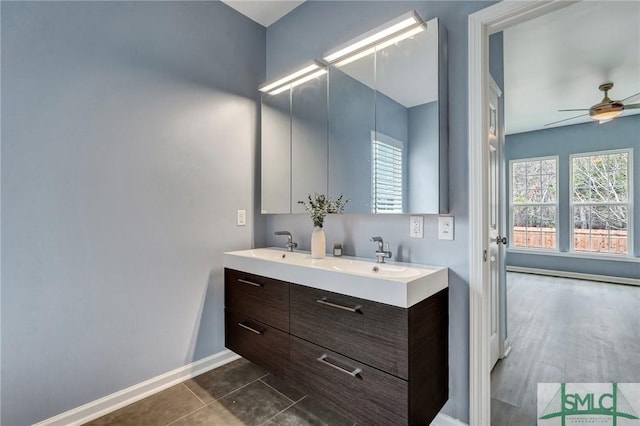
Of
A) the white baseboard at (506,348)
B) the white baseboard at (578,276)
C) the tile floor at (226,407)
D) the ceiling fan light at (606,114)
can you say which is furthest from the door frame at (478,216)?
the white baseboard at (578,276)

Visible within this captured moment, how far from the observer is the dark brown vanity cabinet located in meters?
1.23

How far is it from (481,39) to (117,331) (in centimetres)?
250

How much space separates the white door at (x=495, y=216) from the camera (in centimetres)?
214

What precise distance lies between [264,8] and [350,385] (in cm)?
262

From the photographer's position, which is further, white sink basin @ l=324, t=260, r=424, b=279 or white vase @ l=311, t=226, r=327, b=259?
white vase @ l=311, t=226, r=327, b=259

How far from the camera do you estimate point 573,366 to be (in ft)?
7.24

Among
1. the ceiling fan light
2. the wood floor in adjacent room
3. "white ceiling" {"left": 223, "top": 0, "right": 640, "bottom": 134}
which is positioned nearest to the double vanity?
the wood floor in adjacent room

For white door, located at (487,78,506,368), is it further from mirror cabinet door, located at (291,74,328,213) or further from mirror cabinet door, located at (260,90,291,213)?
mirror cabinet door, located at (260,90,291,213)

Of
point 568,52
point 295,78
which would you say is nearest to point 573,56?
point 568,52

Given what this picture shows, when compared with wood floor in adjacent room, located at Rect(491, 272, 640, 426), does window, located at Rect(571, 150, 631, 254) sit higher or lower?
higher

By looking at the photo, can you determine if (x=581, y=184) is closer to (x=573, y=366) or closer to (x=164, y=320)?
(x=573, y=366)

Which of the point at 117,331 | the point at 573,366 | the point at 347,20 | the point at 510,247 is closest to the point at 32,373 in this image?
the point at 117,331

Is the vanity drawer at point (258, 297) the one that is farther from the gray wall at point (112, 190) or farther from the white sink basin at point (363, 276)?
the gray wall at point (112, 190)

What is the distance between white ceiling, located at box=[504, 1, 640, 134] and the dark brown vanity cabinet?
2609 millimetres
